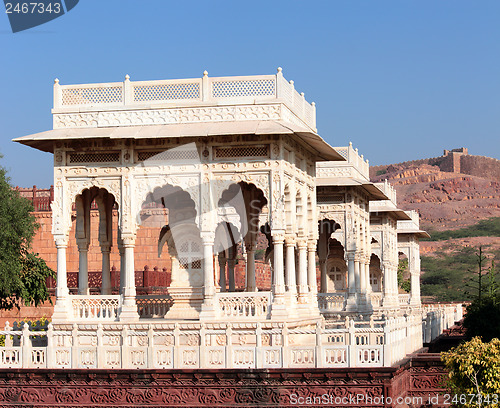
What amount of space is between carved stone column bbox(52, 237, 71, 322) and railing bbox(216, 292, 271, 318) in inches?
136

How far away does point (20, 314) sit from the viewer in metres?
34.0

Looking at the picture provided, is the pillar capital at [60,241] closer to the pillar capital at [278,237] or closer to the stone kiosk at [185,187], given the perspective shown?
the stone kiosk at [185,187]

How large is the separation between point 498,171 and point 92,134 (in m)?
128

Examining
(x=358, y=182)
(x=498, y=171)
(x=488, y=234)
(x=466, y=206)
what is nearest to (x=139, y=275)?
(x=358, y=182)

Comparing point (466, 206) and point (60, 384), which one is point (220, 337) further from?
point (466, 206)

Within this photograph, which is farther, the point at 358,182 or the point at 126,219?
the point at 358,182

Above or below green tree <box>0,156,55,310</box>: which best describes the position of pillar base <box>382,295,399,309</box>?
below

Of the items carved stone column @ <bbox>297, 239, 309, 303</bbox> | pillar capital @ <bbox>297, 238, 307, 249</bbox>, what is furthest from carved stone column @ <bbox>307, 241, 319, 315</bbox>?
pillar capital @ <bbox>297, 238, 307, 249</bbox>

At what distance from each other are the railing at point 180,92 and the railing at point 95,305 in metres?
4.35

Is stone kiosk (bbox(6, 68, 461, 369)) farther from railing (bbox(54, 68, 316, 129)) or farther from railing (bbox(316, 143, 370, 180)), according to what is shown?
railing (bbox(316, 143, 370, 180))

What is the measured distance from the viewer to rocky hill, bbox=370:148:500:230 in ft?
406

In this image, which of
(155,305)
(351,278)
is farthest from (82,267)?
(351,278)

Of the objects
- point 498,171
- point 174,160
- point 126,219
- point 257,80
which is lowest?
point 126,219

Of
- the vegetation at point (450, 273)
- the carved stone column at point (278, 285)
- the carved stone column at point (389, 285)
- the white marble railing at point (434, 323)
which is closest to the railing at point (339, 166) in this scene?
the white marble railing at point (434, 323)
